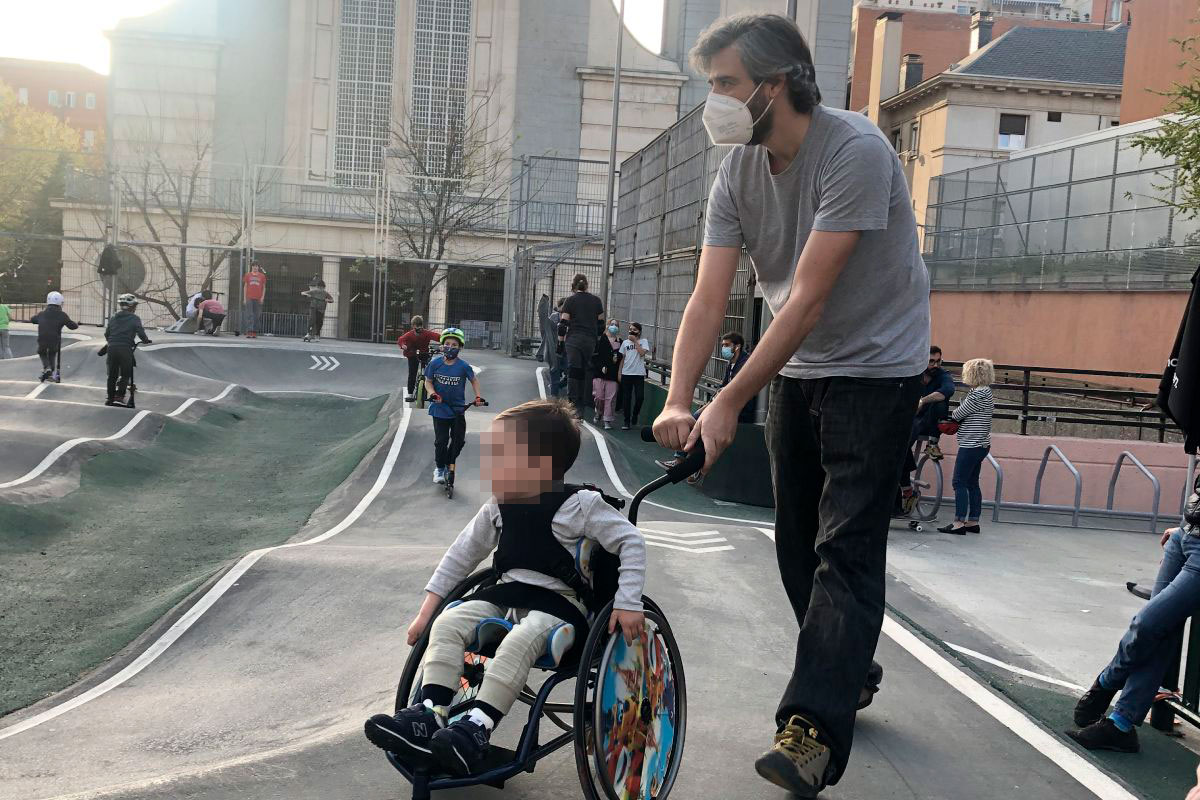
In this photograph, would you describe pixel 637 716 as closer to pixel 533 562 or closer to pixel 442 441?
pixel 533 562

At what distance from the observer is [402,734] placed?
9.82 ft

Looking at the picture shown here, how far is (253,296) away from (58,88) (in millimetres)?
113763

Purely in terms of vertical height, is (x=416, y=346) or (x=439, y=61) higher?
(x=439, y=61)

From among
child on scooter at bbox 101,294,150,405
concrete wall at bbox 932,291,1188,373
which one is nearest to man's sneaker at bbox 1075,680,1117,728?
concrete wall at bbox 932,291,1188,373

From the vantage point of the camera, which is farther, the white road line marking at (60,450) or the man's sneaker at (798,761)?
the white road line marking at (60,450)

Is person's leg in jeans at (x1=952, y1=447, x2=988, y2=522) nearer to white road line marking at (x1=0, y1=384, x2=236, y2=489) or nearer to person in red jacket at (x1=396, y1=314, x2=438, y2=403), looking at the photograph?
white road line marking at (x1=0, y1=384, x2=236, y2=489)

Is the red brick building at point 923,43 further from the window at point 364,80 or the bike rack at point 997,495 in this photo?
the bike rack at point 997,495

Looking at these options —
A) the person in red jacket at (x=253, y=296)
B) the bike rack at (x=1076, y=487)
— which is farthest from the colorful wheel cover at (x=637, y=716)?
the person in red jacket at (x=253, y=296)

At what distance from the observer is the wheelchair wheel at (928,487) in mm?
13641

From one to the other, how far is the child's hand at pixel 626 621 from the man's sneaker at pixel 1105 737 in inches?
A: 94.3

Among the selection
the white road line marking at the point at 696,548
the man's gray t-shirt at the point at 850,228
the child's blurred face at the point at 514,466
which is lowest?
the white road line marking at the point at 696,548

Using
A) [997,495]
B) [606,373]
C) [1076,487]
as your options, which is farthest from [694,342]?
[606,373]

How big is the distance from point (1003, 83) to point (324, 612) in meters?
52.6

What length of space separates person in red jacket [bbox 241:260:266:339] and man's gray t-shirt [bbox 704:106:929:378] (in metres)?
31.4
